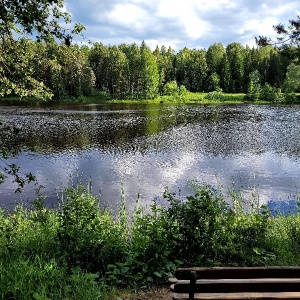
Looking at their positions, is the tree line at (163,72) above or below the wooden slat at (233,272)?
above

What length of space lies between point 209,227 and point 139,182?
1141cm

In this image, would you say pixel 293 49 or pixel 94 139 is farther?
pixel 94 139

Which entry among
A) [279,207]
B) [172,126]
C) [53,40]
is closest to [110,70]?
[172,126]

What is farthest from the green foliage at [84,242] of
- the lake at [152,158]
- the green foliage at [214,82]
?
the green foliage at [214,82]

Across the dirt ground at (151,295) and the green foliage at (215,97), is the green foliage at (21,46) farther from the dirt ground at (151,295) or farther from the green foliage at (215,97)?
the green foliage at (215,97)

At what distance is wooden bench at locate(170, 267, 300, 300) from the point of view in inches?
135

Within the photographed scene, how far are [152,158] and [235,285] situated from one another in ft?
66.0

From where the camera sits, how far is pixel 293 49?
10.2m

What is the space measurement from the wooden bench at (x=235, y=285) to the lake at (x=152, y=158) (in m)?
7.19

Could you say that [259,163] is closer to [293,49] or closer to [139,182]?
[139,182]

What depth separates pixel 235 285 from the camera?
3592 mm

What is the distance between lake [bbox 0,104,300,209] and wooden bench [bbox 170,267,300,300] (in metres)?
7.19

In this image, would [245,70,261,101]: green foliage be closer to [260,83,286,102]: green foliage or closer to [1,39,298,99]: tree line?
[1,39,298,99]: tree line

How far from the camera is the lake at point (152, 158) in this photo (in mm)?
16516
